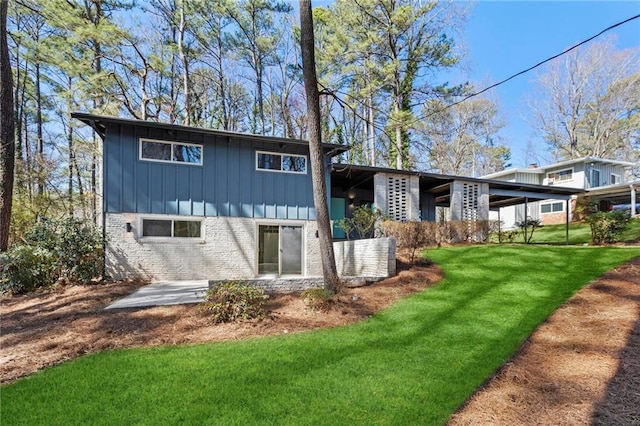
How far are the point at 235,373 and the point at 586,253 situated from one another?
32.1 feet

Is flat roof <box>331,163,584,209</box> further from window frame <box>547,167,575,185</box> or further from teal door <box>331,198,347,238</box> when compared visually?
window frame <box>547,167,575,185</box>

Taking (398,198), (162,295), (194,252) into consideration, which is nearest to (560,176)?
(398,198)

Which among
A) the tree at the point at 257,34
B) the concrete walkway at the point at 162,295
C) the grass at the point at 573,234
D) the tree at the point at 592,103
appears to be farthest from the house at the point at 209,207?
the tree at the point at 592,103

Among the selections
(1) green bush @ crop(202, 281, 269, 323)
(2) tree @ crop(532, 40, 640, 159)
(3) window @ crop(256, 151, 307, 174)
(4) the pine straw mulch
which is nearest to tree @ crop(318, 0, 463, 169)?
(3) window @ crop(256, 151, 307, 174)

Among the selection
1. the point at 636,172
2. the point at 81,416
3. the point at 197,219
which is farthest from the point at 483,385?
the point at 636,172

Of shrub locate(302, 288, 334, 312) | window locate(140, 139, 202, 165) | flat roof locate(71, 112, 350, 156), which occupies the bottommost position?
shrub locate(302, 288, 334, 312)

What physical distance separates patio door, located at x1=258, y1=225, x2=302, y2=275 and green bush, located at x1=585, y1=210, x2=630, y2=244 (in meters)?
10.2

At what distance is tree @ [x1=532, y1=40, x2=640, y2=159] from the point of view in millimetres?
22641

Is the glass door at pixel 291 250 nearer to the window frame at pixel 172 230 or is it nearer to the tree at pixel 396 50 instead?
the window frame at pixel 172 230

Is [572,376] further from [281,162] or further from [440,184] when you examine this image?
[440,184]

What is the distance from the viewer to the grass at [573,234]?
45.6 ft

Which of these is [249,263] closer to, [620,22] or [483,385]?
[483,385]

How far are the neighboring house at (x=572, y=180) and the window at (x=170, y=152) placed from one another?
1748cm

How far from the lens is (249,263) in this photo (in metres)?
9.83
